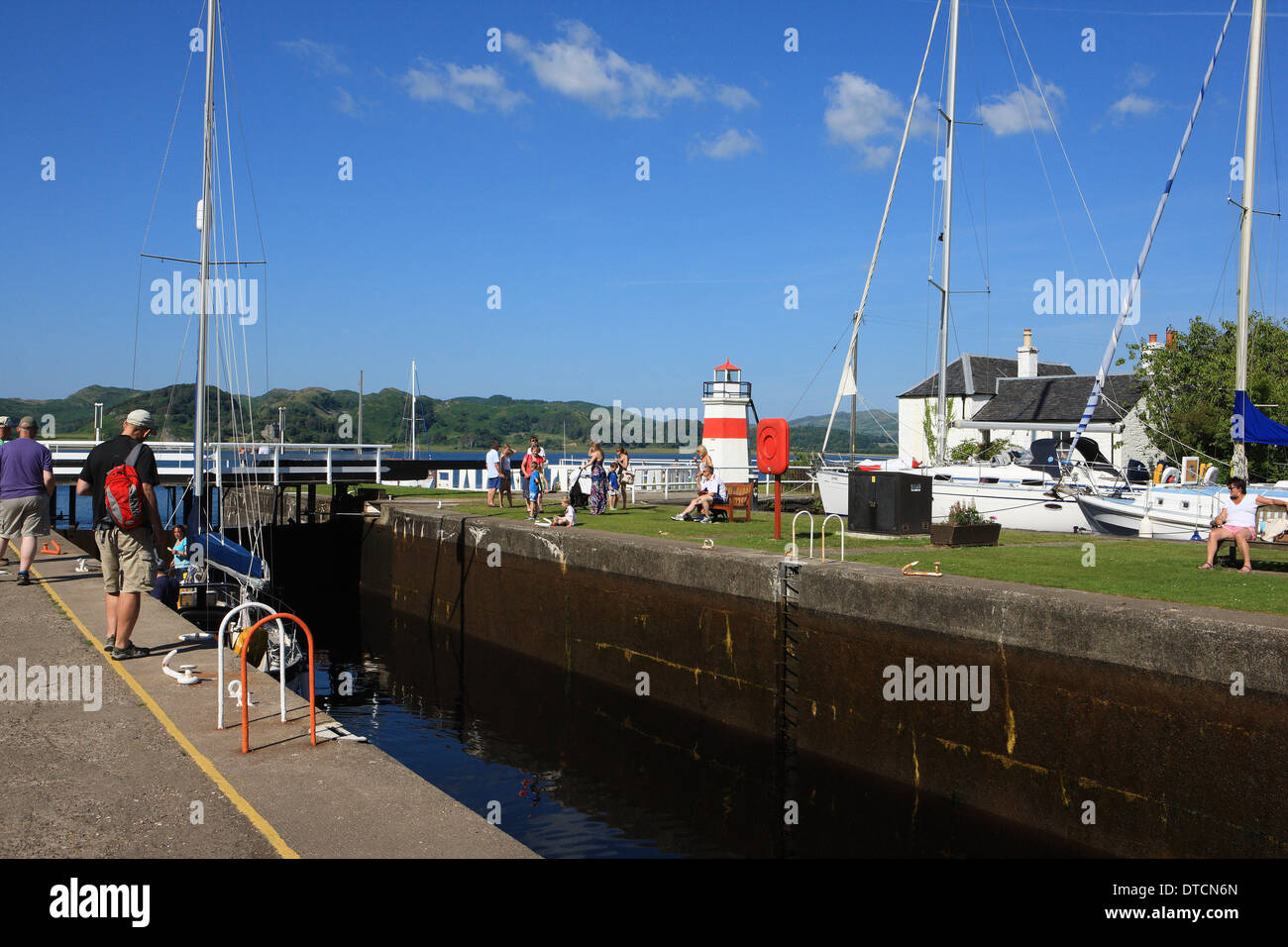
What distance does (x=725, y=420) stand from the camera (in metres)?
33.5

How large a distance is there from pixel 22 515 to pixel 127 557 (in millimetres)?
5608

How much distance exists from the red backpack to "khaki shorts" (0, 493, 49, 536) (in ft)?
17.3

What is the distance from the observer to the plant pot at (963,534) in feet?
51.3

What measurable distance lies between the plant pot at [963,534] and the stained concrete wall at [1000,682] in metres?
3.79

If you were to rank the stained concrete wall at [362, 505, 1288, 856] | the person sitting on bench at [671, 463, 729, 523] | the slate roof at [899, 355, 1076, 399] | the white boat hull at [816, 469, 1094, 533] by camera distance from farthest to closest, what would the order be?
1. the slate roof at [899, 355, 1076, 399]
2. the white boat hull at [816, 469, 1094, 533]
3. the person sitting on bench at [671, 463, 729, 523]
4. the stained concrete wall at [362, 505, 1288, 856]

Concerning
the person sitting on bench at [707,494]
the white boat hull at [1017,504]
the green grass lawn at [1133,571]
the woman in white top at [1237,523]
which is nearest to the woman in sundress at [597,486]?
the person sitting on bench at [707,494]

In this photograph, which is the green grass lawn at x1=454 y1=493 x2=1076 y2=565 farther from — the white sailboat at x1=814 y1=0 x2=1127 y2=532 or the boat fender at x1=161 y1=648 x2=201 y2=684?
the boat fender at x1=161 y1=648 x2=201 y2=684

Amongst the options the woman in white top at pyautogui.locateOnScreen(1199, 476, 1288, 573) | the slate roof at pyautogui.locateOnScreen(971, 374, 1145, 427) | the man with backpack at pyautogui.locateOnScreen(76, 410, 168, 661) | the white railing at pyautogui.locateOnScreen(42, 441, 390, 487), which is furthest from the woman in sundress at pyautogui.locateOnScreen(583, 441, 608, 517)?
the slate roof at pyautogui.locateOnScreen(971, 374, 1145, 427)

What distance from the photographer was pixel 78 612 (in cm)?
1162

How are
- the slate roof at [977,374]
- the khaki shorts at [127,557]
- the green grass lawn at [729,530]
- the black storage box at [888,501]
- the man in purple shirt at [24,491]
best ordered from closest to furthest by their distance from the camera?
1. the khaki shorts at [127,557]
2. the man in purple shirt at [24,491]
3. the green grass lawn at [729,530]
4. the black storage box at [888,501]
5. the slate roof at [977,374]

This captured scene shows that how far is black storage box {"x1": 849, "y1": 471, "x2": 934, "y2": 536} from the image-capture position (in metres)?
16.9

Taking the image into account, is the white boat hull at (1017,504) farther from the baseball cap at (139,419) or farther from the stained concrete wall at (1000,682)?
the baseball cap at (139,419)

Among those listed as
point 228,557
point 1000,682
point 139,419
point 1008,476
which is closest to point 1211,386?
point 1008,476
